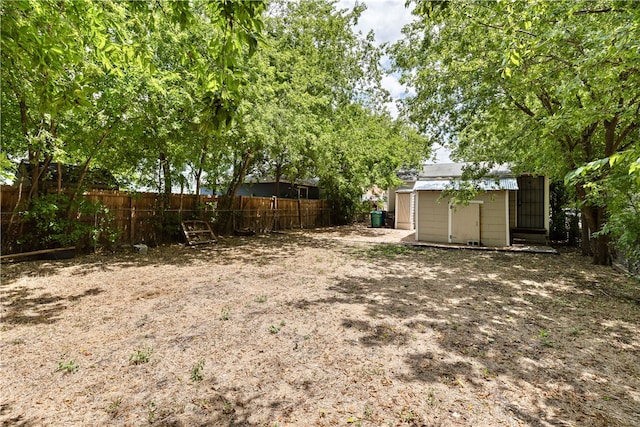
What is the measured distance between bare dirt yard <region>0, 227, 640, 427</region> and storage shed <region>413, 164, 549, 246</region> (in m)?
4.64

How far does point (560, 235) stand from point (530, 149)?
22.4 feet

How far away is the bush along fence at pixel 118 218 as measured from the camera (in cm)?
703

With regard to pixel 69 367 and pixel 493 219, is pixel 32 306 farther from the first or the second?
pixel 493 219

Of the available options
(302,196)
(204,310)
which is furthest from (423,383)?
(302,196)

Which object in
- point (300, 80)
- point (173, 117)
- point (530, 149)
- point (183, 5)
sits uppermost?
point (300, 80)

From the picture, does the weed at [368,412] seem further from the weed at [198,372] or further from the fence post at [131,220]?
the fence post at [131,220]

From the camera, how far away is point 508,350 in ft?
10.9

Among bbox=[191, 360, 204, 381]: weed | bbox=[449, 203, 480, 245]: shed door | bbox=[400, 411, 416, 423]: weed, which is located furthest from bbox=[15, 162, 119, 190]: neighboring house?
bbox=[449, 203, 480, 245]: shed door

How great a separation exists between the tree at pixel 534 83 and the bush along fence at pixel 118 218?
8.34 m

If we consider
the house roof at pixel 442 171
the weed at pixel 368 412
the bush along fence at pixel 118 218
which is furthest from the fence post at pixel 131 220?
the house roof at pixel 442 171

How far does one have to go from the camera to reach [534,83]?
6137 millimetres

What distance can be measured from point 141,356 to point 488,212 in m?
11.4

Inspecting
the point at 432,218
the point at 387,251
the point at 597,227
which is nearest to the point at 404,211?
the point at 432,218

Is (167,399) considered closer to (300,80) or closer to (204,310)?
(204,310)
